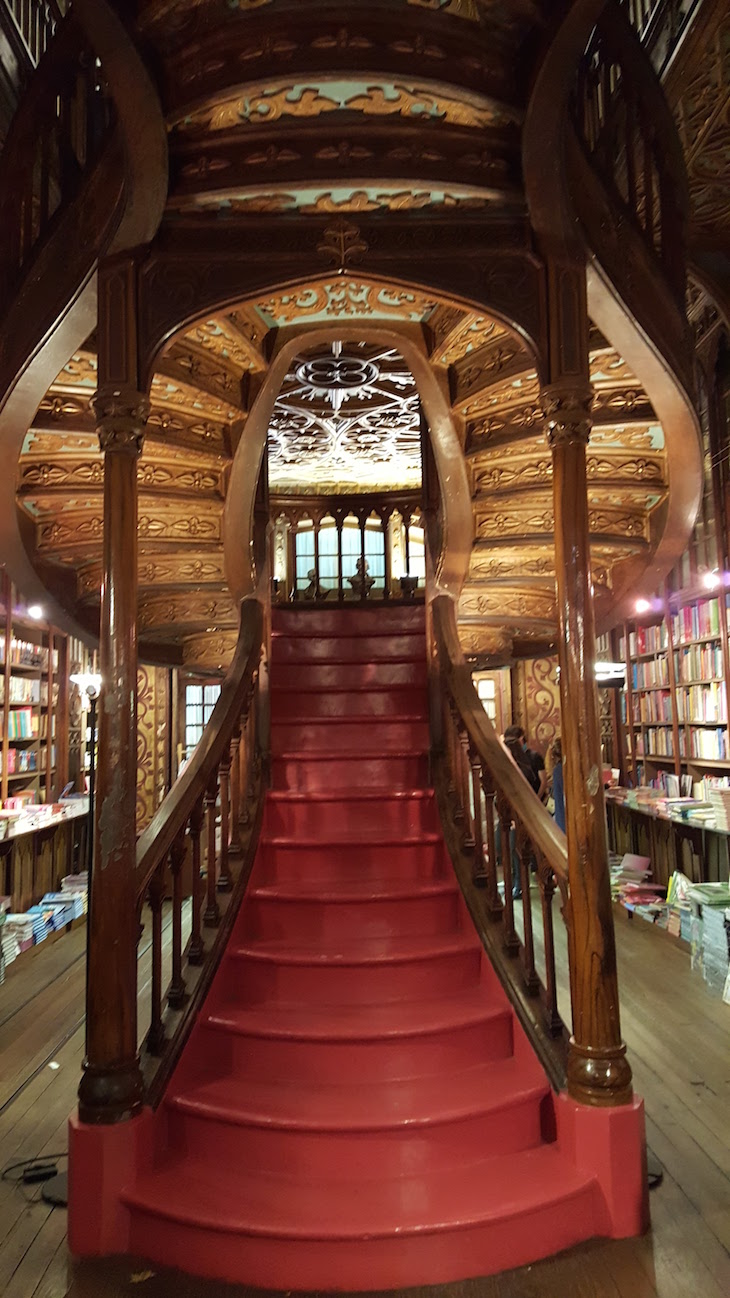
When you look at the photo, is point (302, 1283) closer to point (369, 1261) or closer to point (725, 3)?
point (369, 1261)

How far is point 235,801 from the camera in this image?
11.5 ft

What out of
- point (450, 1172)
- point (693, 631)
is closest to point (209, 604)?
point (693, 631)

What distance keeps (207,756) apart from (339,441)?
352cm

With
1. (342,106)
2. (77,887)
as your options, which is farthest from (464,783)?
(77,887)

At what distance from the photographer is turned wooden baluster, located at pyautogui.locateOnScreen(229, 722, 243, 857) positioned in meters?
3.32

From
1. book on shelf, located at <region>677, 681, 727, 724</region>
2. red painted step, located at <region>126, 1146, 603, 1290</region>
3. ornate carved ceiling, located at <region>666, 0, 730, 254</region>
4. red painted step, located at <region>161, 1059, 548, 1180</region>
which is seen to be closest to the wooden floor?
red painted step, located at <region>126, 1146, 603, 1290</region>

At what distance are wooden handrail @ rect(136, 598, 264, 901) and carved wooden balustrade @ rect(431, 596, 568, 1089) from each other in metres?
0.88

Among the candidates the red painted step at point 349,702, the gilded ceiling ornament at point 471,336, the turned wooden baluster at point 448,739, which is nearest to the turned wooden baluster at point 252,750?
the red painted step at point 349,702

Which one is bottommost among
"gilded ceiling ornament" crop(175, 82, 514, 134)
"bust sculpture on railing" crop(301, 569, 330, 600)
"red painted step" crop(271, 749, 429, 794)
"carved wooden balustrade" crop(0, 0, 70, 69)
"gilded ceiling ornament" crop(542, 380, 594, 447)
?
"red painted step" crop(271, 749, 429, 794)

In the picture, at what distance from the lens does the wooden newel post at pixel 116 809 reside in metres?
2.27

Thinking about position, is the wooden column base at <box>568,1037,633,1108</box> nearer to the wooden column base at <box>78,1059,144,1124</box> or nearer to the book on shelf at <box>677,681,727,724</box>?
the wooden column base at <box>78,1059,144,1124</box>

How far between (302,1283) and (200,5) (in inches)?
129

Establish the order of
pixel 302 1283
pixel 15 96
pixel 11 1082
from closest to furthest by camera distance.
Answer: pixel 302 1283, pixel 11 1082, pixel 15 96

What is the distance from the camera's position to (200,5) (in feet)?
7.38
